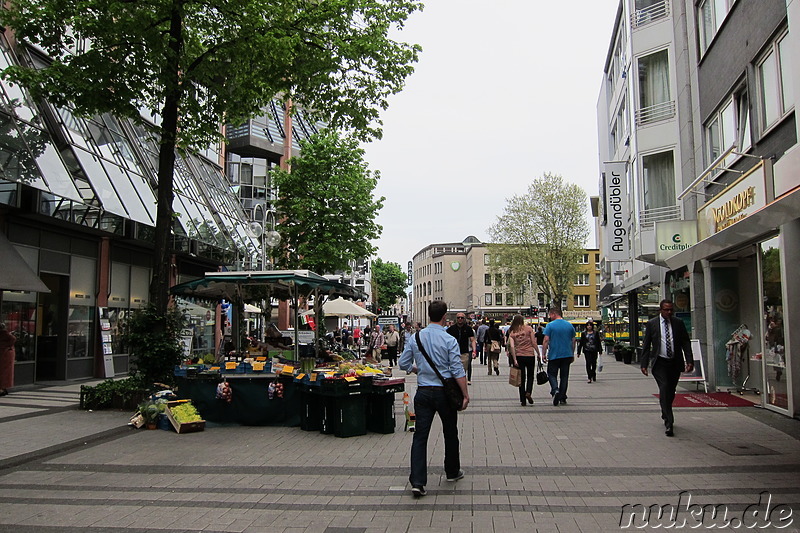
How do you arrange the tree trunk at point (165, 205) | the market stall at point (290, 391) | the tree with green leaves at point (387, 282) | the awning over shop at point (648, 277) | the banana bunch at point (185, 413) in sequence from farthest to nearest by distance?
the tree with green leaves at point (387, 282) → the awning over shop at point (648, 277) → the tree trunk at point (165, 205) → the banana bunch at point (185, 413) → the market stall at point (290, 391)

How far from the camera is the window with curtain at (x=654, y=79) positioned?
813 inches

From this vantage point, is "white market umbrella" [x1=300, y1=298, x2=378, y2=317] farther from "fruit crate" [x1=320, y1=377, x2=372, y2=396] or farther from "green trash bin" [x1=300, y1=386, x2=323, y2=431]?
"fruit crate" [x1=320, y1=377, x2=372, y2=396]

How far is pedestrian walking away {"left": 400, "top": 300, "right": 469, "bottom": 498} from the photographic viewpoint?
5.84m

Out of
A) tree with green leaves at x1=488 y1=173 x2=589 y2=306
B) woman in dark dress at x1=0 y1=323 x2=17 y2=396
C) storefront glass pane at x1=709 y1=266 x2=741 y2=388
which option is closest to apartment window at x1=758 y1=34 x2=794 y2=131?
storefront glass pane at x1=709 y1=266 x2=741 y2=388

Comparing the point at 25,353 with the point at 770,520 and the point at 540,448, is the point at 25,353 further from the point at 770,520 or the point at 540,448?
the point at 770,520

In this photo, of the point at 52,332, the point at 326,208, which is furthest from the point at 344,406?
the point at 326,208

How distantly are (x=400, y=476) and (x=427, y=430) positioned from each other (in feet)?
3.40

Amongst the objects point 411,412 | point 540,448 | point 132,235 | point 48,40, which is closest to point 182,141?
point 48,40

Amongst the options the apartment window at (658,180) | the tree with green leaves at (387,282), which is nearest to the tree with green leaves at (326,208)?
the apartment window at (658,180)

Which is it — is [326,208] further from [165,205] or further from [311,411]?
[311,411]

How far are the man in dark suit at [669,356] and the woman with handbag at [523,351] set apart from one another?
10.5ft

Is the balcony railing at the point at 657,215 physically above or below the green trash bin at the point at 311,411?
above

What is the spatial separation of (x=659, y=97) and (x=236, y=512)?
20142 millimetres

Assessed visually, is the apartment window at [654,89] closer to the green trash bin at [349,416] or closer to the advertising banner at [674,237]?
the advertising banner at [674,237]
